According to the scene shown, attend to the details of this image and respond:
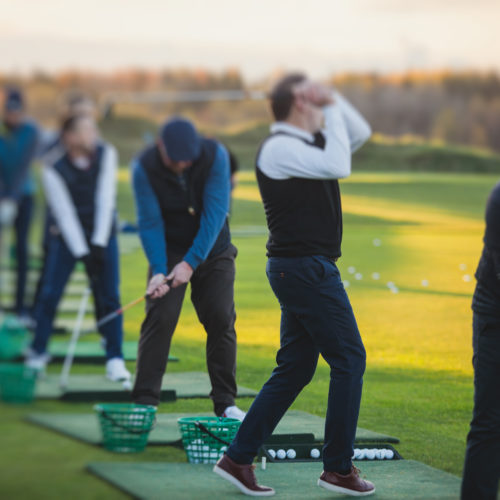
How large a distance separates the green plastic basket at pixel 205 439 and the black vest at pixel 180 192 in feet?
3.26

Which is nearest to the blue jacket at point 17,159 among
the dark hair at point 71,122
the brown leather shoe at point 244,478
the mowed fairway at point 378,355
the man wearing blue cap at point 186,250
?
the dark hair at point 71,122

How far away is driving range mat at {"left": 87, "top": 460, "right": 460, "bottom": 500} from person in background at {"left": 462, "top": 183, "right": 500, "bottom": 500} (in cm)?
60

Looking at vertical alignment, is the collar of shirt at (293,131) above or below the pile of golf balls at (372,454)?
above

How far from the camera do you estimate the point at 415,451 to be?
18.5ft

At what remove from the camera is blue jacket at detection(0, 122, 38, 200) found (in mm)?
2459

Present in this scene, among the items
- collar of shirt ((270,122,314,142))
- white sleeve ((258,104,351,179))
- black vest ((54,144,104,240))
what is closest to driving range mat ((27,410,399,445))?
black vest ((54,144,104,240))

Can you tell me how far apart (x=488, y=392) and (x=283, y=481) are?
1.24m

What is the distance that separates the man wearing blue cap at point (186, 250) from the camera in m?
5.42

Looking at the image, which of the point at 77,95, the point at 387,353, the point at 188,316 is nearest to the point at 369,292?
the point at 188,316

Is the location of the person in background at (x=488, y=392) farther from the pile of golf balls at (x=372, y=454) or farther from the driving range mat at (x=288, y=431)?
the driving range mat at (x=288, y=431)

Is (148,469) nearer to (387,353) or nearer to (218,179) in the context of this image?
(218,179)

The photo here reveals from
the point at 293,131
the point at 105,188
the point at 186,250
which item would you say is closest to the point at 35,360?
the point at 105,188

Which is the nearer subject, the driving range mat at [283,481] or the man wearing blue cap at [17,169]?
the man wearing blue cap at [17,169]

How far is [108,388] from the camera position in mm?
5852
